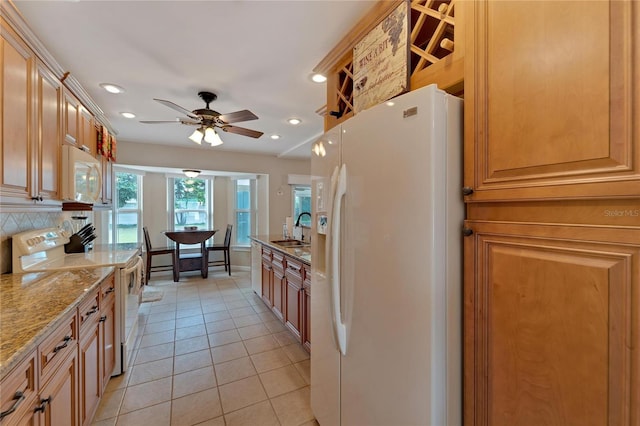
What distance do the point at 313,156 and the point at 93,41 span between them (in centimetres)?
169

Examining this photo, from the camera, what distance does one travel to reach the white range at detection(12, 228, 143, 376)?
194 cm

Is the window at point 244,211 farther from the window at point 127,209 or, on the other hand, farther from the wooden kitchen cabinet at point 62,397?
the wooden kitchen cabinet at point 62,397

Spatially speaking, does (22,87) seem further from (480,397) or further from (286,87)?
(480,397)

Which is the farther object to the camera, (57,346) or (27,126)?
(27,126)

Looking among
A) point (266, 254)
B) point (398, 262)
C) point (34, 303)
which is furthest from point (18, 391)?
point (266, 254)

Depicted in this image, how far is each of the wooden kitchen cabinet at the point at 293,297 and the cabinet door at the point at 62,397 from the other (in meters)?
1.59

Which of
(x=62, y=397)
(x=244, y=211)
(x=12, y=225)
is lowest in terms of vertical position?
(x=62, y=397)

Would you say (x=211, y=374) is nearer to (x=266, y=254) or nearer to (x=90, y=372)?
(x=90, y=372)

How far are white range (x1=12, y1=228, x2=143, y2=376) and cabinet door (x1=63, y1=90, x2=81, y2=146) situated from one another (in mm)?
794

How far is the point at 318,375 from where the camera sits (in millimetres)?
1604

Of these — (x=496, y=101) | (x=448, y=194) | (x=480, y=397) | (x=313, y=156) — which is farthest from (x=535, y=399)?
(x=313, y=156)

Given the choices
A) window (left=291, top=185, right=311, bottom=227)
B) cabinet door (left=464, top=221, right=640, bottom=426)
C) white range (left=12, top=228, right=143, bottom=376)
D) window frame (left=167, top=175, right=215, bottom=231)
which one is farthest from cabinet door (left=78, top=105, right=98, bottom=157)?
window (left=291, top=185, right=311, bottom=227)

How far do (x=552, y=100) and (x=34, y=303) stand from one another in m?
2.25

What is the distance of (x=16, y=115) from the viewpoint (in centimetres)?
153
